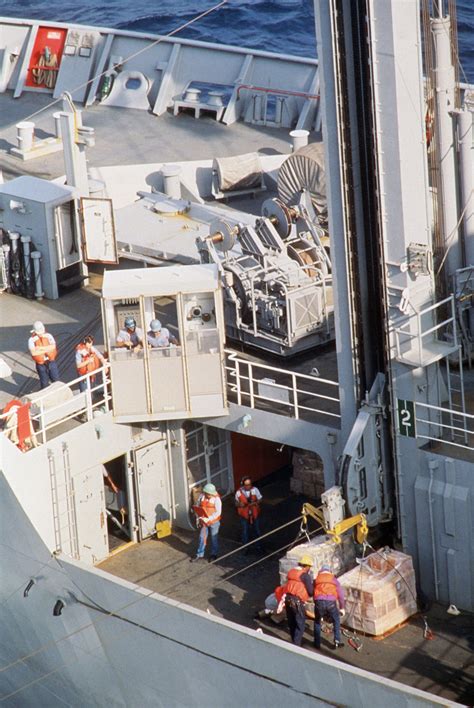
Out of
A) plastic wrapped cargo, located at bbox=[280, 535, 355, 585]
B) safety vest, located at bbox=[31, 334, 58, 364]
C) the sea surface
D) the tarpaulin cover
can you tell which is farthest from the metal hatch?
the sea surface

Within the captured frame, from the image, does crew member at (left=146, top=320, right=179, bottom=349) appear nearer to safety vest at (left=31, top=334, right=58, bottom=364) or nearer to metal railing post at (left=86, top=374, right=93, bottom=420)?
metal railing post at (left=86, top=374, right=93, bottom=420)

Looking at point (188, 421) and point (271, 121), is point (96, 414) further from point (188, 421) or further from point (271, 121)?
point (271, 121)

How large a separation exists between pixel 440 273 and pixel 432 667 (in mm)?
5818

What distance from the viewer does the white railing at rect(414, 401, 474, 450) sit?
19656 millimetres

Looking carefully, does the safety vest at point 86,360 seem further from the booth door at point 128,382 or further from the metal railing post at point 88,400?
the booth door at point 128,382

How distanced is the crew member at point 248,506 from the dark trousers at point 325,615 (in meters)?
3.03

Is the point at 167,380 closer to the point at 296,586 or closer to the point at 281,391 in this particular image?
the point at 281,391

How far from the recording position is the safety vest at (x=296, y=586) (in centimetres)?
1892

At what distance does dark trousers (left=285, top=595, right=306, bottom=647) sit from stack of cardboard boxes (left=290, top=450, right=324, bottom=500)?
167 inches

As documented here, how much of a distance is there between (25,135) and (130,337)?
11.4 meters

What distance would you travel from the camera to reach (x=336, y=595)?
18812 mm

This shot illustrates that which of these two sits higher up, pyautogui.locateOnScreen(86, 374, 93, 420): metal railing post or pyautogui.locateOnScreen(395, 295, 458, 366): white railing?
pyautogui.locateOnScreen(395, 295, 458, 366): white railing

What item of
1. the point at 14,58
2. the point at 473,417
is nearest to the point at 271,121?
the point at 14,58

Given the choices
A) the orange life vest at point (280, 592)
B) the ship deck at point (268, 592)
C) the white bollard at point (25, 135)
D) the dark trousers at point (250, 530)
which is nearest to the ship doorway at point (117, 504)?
the ship deck at point (268, 592)
